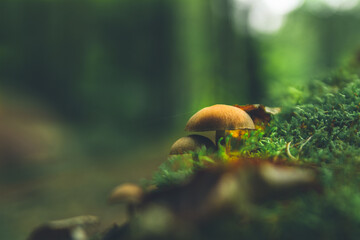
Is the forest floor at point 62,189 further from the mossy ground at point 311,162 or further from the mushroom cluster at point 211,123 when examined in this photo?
the mossy ground at point 311,162

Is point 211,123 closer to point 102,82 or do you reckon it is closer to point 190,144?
point 190,144

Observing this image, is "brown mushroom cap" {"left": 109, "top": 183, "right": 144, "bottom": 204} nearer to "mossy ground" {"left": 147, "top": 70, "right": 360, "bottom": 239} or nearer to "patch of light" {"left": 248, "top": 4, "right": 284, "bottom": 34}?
"mossy ground" {"left": 147, "top": 70, "right": 360, "bottom": 239}

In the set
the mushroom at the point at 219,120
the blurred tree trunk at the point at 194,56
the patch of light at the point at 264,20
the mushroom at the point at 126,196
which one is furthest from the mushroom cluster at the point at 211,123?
the patch of light at the point at 264,20

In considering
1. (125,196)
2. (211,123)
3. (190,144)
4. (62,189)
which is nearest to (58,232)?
(190,144)

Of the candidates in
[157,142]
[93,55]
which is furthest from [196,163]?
[93,55]

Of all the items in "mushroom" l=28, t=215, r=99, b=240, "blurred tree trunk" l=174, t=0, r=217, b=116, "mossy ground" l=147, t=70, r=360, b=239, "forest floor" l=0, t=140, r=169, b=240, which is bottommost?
"forest floor" l=0, t=140, r=169, b=240

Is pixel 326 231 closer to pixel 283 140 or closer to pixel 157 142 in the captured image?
pixel 283 140

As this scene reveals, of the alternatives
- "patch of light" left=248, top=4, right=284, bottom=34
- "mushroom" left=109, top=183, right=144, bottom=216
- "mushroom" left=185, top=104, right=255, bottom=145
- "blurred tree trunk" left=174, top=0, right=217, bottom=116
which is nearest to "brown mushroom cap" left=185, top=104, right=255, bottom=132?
"mushroom" left=185, top=104, right=255, bottom=145
